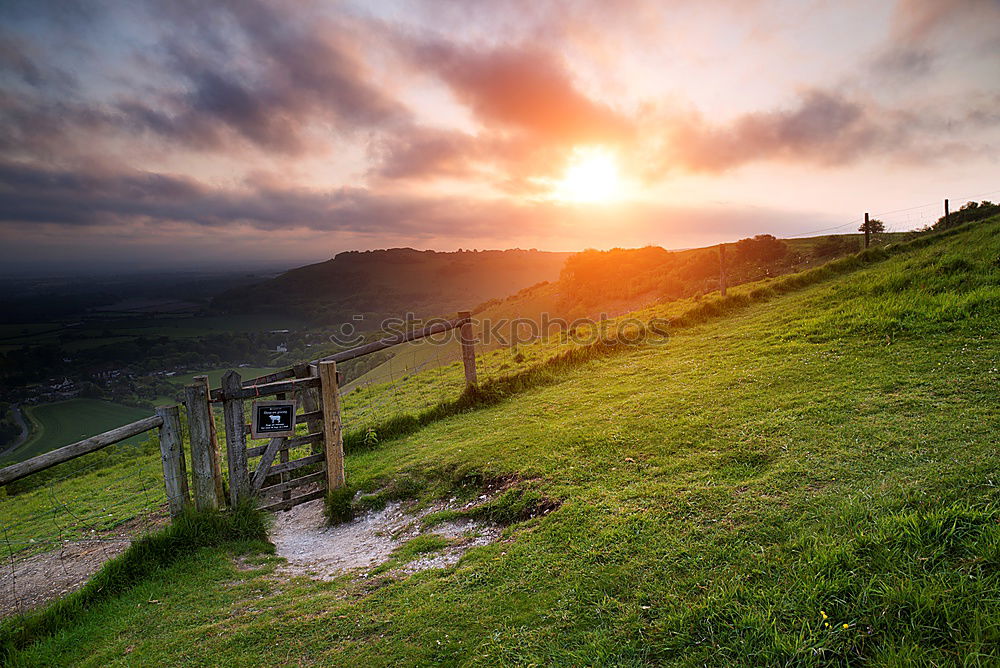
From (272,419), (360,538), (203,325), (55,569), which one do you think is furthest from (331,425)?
(203,325)

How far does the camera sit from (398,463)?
8812mm

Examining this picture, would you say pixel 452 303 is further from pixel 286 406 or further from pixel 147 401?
pixel 286 406

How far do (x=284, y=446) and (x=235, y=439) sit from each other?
739 mm

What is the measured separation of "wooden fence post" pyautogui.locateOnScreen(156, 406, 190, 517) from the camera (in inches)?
251

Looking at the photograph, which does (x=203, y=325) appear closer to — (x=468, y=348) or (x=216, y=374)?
(x=216, y=374)

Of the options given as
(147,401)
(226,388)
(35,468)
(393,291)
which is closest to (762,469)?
(226,388)

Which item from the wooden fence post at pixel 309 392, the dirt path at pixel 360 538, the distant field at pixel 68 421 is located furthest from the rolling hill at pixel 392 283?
the dirt path at pixel 360 538

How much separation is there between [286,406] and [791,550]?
22.7ft

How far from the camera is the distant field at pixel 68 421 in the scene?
1930 inches

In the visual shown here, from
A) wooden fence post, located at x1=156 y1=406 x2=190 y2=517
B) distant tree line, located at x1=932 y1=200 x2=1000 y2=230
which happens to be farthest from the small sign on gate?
distant tree line, located at x1=932 y1=200 x2=1000 y2=230

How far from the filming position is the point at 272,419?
24.0 feet

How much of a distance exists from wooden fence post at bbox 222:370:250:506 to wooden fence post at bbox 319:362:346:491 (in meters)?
1.24

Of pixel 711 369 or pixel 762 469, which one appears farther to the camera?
pixel 711 369

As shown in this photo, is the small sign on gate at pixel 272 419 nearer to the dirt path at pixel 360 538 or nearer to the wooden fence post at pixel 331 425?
the wooden fence post at pixel 331 425
